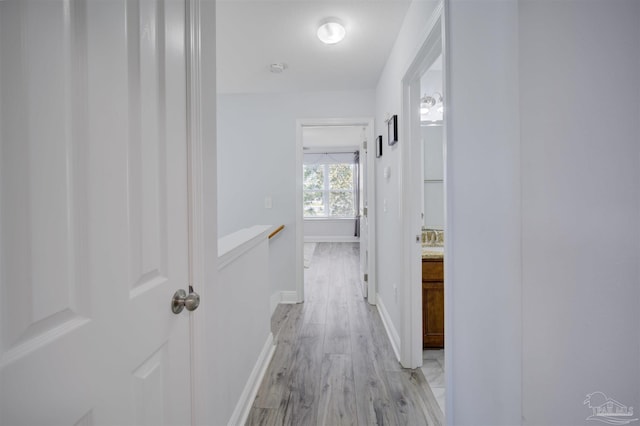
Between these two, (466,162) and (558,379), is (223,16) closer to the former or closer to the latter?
(466,162)

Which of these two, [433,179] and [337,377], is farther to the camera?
[433,179]

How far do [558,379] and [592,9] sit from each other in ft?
2.90

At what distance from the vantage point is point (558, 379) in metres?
0.74

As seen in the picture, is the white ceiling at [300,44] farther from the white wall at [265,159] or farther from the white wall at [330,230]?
the white wall at [330,230]

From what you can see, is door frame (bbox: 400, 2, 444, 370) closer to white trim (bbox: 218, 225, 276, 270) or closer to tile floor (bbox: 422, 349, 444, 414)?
tile floor (bbox: 422, 349, 444, 414)

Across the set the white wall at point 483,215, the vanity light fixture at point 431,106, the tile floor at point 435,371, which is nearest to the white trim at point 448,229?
the white wall at point 483,215

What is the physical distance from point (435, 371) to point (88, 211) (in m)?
2.17

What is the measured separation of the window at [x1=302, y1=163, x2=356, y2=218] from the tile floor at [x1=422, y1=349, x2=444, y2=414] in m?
5.64

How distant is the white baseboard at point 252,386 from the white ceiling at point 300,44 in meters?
2.19

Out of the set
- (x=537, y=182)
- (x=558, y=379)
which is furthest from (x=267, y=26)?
(x=558, y=379)

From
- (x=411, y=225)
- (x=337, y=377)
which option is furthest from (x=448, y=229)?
(x=337, y=377)

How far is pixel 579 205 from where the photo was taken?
2.35 ft

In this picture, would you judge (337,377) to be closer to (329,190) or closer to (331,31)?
(331,31)

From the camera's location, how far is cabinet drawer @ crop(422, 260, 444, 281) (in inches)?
84.1
